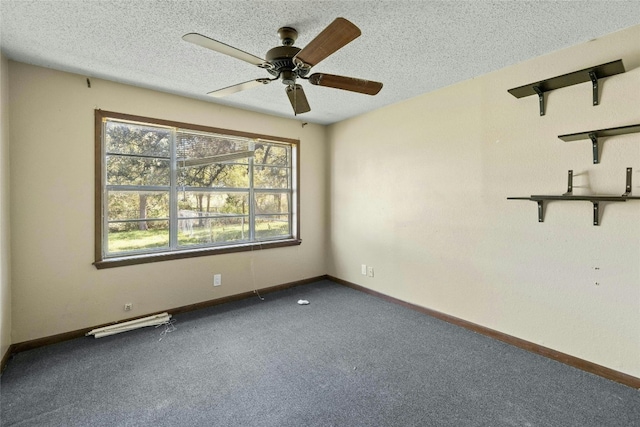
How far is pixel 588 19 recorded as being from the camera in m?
1.89

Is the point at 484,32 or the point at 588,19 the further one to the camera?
the point at 484,32

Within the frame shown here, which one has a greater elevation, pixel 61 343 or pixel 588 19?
pixel 588 19

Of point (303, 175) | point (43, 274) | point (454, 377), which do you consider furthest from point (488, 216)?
point (43, 274)

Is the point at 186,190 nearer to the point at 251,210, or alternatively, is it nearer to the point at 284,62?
the point at 251,210

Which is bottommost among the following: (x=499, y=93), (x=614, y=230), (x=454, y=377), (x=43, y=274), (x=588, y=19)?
(x=454, y=377)

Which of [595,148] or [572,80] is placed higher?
[572,80]

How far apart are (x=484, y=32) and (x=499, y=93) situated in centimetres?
78

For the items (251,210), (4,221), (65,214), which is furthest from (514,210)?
(4,221)

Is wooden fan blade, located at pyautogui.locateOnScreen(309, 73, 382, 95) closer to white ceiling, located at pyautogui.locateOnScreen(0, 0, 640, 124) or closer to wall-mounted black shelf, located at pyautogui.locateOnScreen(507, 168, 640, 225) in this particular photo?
white ceiling, located at pyautogui.locateOnScreen(0, 0, 640, 124)

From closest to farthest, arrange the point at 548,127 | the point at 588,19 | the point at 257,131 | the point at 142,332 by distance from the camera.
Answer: the point at 588,19 < the point at 548,127 < the point at 142,332 < the point at 257,131

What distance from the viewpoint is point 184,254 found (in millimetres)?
3338

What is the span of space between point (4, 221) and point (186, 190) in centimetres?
147

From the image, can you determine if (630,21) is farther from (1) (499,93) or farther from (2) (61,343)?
(2) (61,343)

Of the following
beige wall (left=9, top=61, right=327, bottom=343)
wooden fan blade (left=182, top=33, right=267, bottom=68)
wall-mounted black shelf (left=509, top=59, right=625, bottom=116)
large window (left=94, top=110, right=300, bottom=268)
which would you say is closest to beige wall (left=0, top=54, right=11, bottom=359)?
beige wall (left=9, top=61, right=327, bottom=343)
